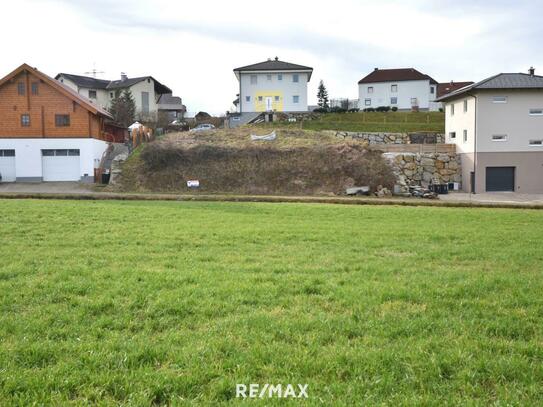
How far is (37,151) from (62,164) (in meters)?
2.17

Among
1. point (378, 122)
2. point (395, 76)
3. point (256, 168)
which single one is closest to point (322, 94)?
point (395, 76)

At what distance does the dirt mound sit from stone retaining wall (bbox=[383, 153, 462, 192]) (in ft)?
4.86

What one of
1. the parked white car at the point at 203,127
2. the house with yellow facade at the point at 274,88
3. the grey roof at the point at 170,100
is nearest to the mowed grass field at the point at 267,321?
the parked white car at the point at 203,127

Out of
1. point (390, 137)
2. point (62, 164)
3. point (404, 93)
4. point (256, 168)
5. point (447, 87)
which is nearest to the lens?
point (256, 168)

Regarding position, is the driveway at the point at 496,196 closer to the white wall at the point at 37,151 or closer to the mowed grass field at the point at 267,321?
the mowed grass field at the point at 267,321

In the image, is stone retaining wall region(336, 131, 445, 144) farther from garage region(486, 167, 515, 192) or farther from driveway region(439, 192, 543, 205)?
driveway region(439, 192, 543, 205)

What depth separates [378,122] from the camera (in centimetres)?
5088

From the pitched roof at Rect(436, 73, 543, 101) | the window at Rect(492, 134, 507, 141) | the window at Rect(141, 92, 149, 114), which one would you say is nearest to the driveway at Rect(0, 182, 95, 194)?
the pitched roof at Rect(436, 73, 543, 101)

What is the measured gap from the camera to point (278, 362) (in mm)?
4160

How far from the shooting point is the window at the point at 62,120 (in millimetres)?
38031

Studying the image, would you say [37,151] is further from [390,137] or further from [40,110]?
[390,137]

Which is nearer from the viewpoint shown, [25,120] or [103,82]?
[25,120]

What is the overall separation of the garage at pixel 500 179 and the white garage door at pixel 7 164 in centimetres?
3784

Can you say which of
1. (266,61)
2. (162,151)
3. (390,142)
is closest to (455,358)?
(162,151)
